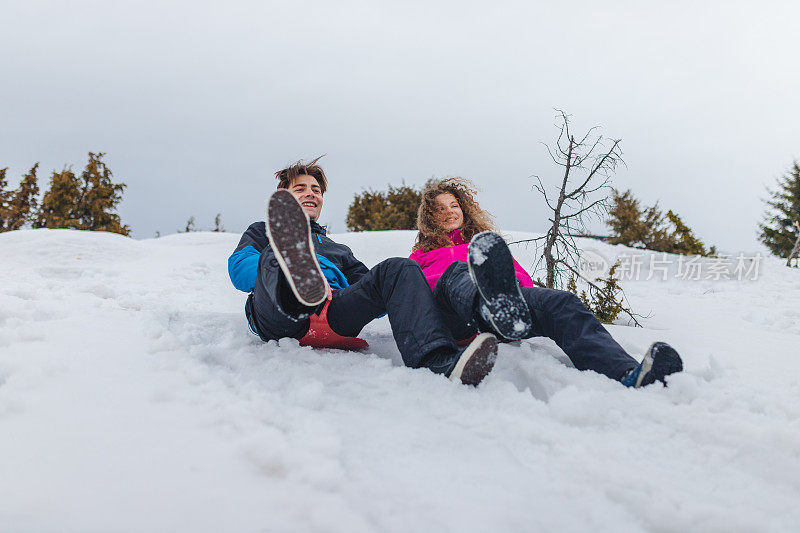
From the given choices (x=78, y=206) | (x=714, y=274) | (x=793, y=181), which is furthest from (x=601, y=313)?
(x=793, y=181)

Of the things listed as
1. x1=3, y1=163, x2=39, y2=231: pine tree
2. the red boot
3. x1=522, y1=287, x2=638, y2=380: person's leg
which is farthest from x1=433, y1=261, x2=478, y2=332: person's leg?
x1=3, y1=163, x2=39, y2=231: pine tree

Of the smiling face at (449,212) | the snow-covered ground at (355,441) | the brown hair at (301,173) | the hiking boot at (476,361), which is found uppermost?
the brown hair at (301,173)

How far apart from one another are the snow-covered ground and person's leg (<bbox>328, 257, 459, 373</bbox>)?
0.43 ft

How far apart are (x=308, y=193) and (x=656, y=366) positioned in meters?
2.35

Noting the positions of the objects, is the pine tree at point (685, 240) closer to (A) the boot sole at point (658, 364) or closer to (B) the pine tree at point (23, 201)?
(A) the boot sole at point (658, 364)

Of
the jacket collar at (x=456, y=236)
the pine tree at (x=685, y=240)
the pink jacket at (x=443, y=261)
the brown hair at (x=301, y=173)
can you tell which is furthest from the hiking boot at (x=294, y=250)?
the pine tree at (x=685, y=240)

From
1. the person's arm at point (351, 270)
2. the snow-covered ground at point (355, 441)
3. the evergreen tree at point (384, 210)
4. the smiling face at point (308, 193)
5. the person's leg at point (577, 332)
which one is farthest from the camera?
the evergreen tree at point (384, 210)

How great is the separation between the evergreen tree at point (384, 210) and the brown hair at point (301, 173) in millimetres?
11444

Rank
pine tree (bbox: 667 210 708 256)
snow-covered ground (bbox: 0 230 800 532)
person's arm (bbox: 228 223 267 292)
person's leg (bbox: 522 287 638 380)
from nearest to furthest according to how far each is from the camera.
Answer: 1. snow-covered ground (bbox: 0 230 800 532)
2. person's leg (bbox: 522 287 638 380)
3. person's arm (bbox: 228 223 267 292)
4. pine tree (bbox: 667 210 708 256)

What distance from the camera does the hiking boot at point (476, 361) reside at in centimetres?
177

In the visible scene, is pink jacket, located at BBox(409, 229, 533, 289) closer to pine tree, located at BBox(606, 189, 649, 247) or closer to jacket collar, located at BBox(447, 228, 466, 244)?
jacket collar, located at BBox(447, 228, 466, 244)

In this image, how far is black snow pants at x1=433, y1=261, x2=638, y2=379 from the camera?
198cm

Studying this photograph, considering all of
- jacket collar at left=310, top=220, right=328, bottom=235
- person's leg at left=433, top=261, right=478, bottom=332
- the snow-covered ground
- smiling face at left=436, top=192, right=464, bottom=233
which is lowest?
the snow-covered ground

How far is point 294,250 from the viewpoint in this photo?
6.15 ft
